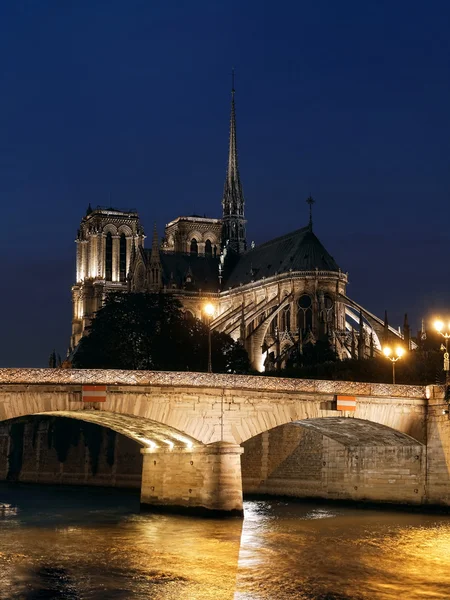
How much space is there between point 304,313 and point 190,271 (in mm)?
24395

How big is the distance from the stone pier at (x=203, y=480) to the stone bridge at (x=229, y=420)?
0.04m

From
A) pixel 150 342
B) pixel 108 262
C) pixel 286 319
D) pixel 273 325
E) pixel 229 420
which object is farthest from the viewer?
pixel 108 262

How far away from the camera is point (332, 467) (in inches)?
1946

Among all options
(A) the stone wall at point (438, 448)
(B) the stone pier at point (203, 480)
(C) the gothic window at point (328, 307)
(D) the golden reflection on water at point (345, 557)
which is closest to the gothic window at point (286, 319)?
(C) the gothic window at point (328, 307)

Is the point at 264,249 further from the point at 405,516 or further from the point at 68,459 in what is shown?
the point at 405,516

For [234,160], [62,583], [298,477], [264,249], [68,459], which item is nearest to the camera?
[62,583]

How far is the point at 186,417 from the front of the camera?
38.3 meters

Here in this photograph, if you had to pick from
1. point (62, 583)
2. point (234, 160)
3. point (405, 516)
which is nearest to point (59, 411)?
point (62, 583)

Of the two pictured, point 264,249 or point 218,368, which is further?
point 264,249

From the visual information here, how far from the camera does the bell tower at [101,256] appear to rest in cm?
13175

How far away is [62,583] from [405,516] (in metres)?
19.0

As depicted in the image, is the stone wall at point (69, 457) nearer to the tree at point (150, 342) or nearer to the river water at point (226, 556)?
the tree at point (150, 342)

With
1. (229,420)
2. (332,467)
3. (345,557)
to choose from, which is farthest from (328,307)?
(345,557)

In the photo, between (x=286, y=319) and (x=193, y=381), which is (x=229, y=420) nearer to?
(x=193, y=381)
